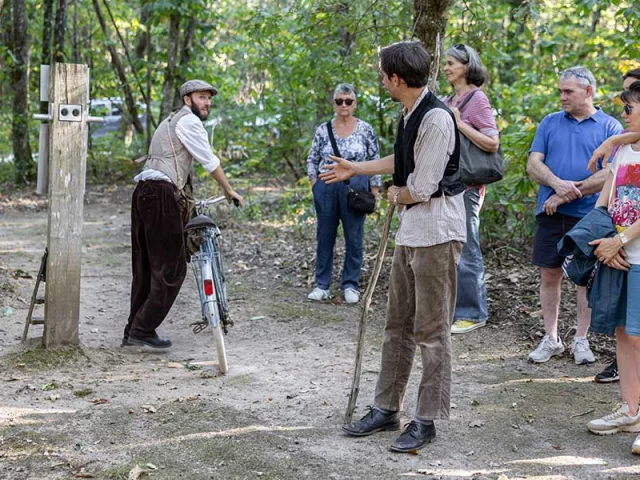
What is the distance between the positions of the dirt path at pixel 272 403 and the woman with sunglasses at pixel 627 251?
4.9 inches

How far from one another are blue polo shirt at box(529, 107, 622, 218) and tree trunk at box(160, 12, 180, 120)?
8.88 meters

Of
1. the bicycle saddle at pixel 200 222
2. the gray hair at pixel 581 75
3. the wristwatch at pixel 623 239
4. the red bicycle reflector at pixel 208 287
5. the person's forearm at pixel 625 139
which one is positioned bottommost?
the red bicycle reflector at pixel 208 287

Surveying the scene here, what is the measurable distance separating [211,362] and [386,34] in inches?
185

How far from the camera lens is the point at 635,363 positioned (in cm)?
459

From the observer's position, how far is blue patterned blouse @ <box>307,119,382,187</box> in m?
7.94

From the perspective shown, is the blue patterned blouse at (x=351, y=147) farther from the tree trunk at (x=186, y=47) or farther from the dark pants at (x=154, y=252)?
the tree trunk at (x=186, y=47)

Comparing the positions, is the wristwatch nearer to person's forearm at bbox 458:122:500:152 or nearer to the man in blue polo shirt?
the man in blue polo shirt

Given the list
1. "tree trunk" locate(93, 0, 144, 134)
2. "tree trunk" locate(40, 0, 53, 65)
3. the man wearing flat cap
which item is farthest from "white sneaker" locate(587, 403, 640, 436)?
"tree trunk" locate(40, 0, 53, 65)

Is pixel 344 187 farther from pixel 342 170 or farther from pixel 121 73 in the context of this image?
pixel 121 73

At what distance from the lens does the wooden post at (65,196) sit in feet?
18.7

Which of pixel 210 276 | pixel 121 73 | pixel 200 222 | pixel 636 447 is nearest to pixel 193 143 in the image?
pixel 200 222

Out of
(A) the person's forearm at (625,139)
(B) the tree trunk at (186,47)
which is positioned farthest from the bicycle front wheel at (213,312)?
(B) the tree trunk at (186,47)

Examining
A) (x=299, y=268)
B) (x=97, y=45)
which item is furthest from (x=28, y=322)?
(x=97, y=45)

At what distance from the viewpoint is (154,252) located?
646 centimetres
